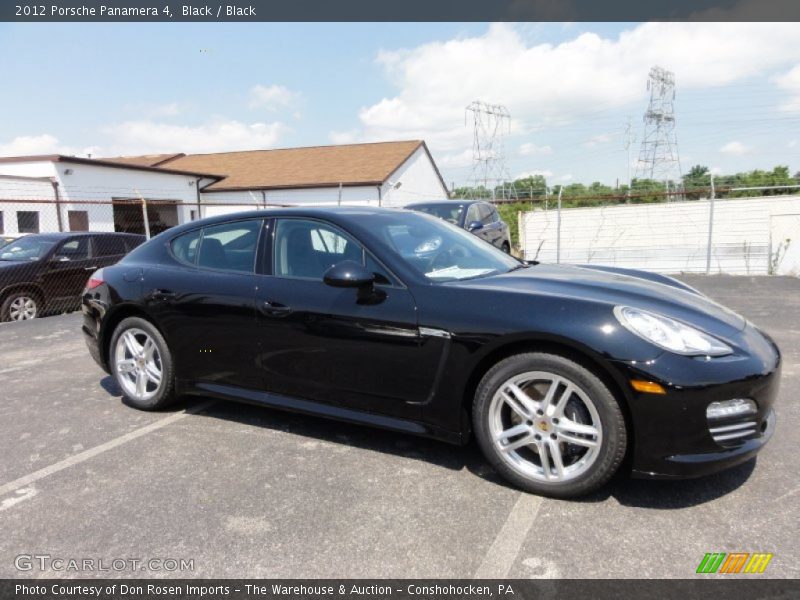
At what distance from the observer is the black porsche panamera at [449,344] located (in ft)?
8.29

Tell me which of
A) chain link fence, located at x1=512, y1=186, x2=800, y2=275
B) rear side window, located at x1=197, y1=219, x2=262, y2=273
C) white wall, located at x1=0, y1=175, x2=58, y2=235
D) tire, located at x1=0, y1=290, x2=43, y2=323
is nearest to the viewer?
rear side window, located at x1=197, y1=219, x2=262, y2=273

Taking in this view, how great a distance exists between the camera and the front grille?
2502mm

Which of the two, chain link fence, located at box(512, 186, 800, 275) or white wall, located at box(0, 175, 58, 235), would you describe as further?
white wall, located at box(0, 175, 58, 235)

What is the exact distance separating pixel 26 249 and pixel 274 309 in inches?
291

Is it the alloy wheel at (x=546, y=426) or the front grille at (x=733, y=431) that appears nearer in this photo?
the front grille at (x=733, y=431)

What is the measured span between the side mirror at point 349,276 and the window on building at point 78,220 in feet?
64.7

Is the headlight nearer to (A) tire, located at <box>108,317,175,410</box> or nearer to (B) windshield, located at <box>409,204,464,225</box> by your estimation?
(A) tire, located at <box>108,317,175,410</box>

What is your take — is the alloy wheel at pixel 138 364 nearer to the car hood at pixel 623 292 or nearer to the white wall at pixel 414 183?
the car hood at pixel 623 292

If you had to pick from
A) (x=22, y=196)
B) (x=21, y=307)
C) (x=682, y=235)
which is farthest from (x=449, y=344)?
(x=22, y=196)

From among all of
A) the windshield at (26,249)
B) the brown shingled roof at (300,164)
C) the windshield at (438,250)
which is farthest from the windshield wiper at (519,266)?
the brown shingled roof at (300,164)

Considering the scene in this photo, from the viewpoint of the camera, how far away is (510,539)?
7.82ft

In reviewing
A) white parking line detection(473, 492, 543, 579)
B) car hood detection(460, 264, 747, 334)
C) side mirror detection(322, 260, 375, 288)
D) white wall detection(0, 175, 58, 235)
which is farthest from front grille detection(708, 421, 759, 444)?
white wall detection(0, 175, 58, 235)

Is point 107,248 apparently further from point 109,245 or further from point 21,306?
point 21,306

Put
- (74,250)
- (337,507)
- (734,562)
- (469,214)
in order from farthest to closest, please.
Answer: (469,214) < (74,250) < (337,507) < (734,562)
